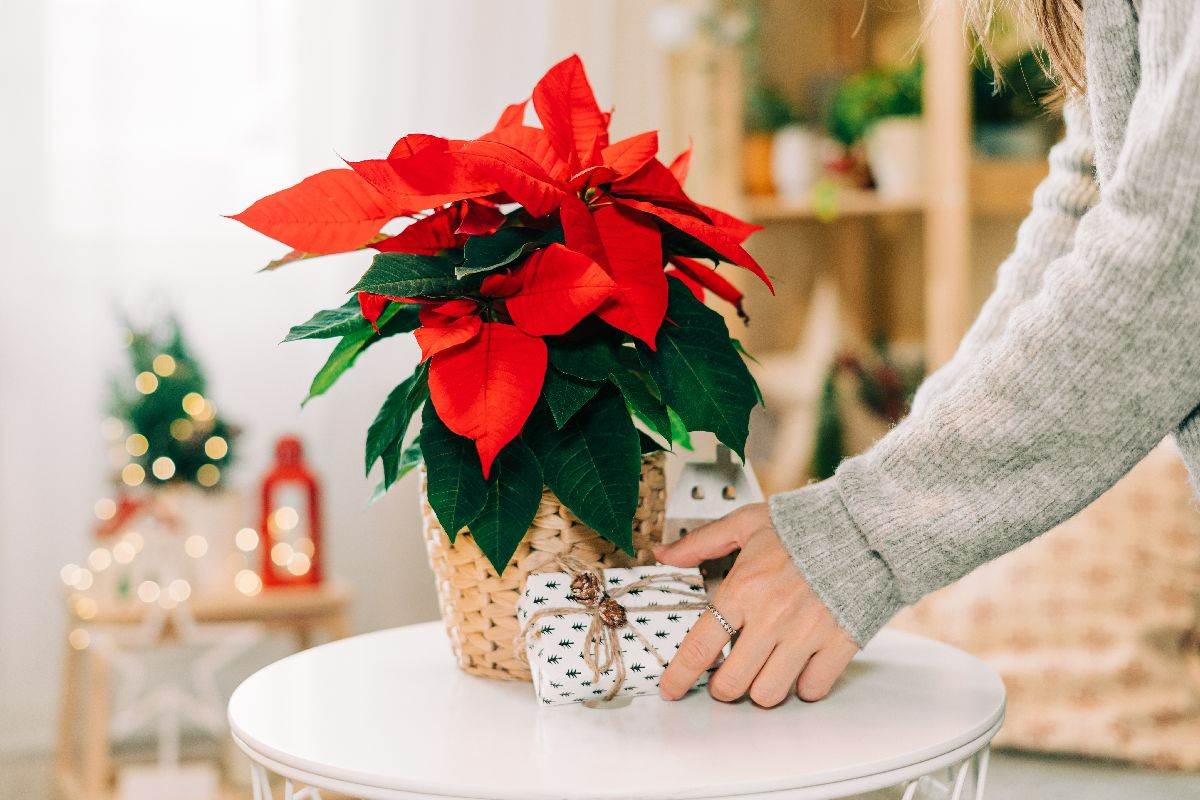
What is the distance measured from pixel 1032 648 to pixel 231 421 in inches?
55.5

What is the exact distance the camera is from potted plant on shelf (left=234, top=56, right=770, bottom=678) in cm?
66

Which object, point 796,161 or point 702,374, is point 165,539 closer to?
point 702,374

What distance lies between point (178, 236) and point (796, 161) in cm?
130

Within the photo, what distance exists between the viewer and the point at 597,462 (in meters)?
0.70

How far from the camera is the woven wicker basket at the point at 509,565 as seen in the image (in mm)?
750

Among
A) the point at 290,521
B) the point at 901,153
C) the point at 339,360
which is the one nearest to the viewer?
the point at 339,360

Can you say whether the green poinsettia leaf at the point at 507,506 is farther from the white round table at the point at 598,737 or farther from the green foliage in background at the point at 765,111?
the green foliage in background at the point at 765,111

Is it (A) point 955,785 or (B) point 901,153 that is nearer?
(A) point 955,785

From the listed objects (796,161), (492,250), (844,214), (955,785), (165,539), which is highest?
(796,161)

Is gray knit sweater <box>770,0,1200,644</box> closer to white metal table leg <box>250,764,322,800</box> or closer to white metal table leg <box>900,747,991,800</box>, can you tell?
white metal table leg <box>900,747,991,800</box>

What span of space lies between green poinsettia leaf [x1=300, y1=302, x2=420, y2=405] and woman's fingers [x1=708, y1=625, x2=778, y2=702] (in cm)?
30

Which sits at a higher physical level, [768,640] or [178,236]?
[178,236]

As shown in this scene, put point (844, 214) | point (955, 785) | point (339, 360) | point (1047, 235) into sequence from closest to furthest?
point (955, 785) → point (339, 360) → point (1047, 235) → point (844, 214)

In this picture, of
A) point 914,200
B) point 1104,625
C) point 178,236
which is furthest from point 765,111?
point 1104,625
